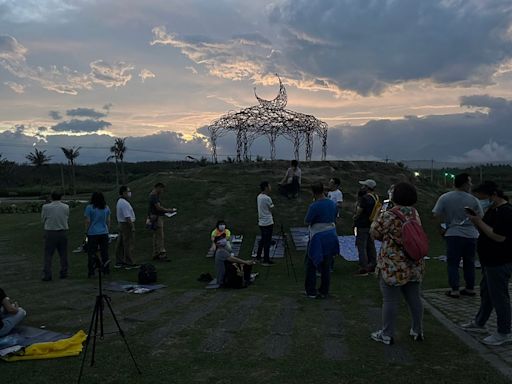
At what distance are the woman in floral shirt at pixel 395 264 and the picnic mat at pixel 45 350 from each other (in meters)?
→ 3.58

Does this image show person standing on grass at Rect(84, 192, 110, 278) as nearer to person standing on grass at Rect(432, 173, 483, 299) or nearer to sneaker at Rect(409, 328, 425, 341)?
person standing on grass at Rect(432, 173, 483, 299)

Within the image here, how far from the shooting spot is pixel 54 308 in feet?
25.2

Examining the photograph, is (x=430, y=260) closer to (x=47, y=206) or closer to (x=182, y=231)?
(x=182, y=231)

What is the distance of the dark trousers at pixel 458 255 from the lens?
7.69 m

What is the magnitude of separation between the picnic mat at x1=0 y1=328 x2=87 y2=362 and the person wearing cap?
6.17m

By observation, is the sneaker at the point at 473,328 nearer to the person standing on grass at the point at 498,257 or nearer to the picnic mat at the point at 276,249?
the person standing on grass at the point at 498,257

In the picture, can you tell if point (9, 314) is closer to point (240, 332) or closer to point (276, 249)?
point (240, 332)

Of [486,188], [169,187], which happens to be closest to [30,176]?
[169,187]

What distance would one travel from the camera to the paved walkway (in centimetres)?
513

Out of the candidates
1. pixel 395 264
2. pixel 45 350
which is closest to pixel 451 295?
pixel 395 264

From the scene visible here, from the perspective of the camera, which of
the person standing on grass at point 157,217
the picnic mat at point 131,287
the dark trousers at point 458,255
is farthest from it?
the person standing on grass at point 157,217

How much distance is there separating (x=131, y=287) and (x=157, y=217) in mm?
3778

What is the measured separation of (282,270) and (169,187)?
8.83 m

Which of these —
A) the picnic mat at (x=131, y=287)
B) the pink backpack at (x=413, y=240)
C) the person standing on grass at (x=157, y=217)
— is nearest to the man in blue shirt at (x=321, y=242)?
Result: the pink backpack at (x=413, y=240)
